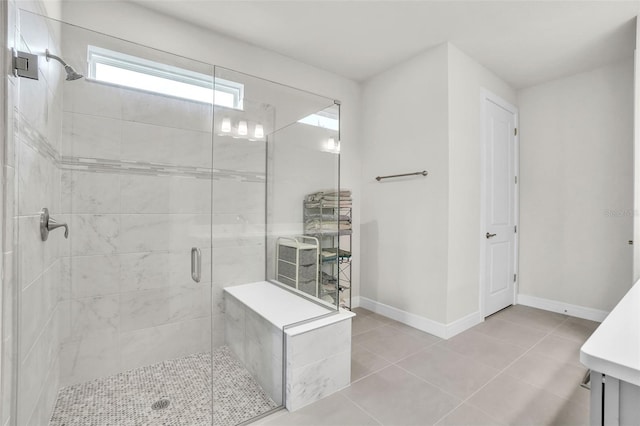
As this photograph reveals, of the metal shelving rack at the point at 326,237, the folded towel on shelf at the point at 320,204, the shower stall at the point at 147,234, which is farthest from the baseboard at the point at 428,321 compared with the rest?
the folded towel on shelf at the point at 320,204

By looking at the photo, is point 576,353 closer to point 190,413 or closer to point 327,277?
point 327,277

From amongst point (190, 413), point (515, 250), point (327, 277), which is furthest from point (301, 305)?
point (515, 250)

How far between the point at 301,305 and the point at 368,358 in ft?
2.20

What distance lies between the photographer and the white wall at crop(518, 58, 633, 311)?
2.85 meters

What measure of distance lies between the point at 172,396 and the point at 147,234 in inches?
36.3

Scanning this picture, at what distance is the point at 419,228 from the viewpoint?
2816 mm

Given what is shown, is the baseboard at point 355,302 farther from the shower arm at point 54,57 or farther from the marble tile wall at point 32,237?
Result: the shower arm at point 54,57

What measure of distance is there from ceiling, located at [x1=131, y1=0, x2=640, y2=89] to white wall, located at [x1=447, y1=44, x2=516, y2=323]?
21 cm

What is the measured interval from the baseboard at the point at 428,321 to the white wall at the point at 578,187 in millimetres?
1142

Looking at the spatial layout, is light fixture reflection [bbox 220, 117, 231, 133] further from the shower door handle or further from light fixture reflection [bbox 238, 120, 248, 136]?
the shower door handle

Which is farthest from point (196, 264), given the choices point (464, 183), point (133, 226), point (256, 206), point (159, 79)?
point (464, 183)

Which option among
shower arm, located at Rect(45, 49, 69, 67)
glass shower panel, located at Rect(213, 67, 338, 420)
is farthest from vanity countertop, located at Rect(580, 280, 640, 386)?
shower arm, located at Rect(45, 49, 69, 67)

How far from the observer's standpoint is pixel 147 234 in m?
1.79

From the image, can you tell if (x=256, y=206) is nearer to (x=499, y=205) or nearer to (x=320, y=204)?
(x=320, y=204)
